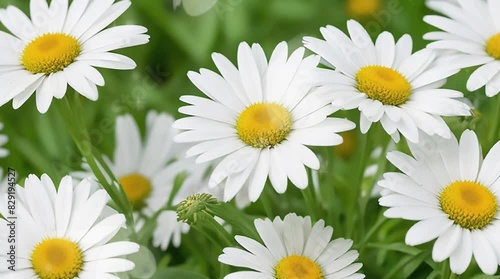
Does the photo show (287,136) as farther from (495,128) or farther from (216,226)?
(495,128)

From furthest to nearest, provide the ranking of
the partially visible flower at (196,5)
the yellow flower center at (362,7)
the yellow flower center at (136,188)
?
the yellow flower center at (362,7) → the partially visible flower at (196,5) → the yellow flower center at (136,188)

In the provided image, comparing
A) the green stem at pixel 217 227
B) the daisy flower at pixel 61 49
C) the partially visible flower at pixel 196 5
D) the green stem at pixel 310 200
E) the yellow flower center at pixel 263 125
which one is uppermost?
the partially visible flower at pixel 196 5

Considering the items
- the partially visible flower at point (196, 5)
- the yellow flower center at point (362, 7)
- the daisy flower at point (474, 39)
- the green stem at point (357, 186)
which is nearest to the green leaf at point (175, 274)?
the green stem at point (357, 186)

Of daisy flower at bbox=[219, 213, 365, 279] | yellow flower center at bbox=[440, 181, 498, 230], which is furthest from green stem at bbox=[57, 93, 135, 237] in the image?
yellow flower center at bbox=[440, 181, 498, 230]

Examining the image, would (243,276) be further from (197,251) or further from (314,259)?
(197,251)

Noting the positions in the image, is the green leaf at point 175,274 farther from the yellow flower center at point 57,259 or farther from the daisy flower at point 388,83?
the daisy flower at point 388,83

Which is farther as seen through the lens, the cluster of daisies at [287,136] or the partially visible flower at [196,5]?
the partially visible flower at [196,5]

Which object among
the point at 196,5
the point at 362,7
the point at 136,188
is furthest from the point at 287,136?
the point at 362,7
